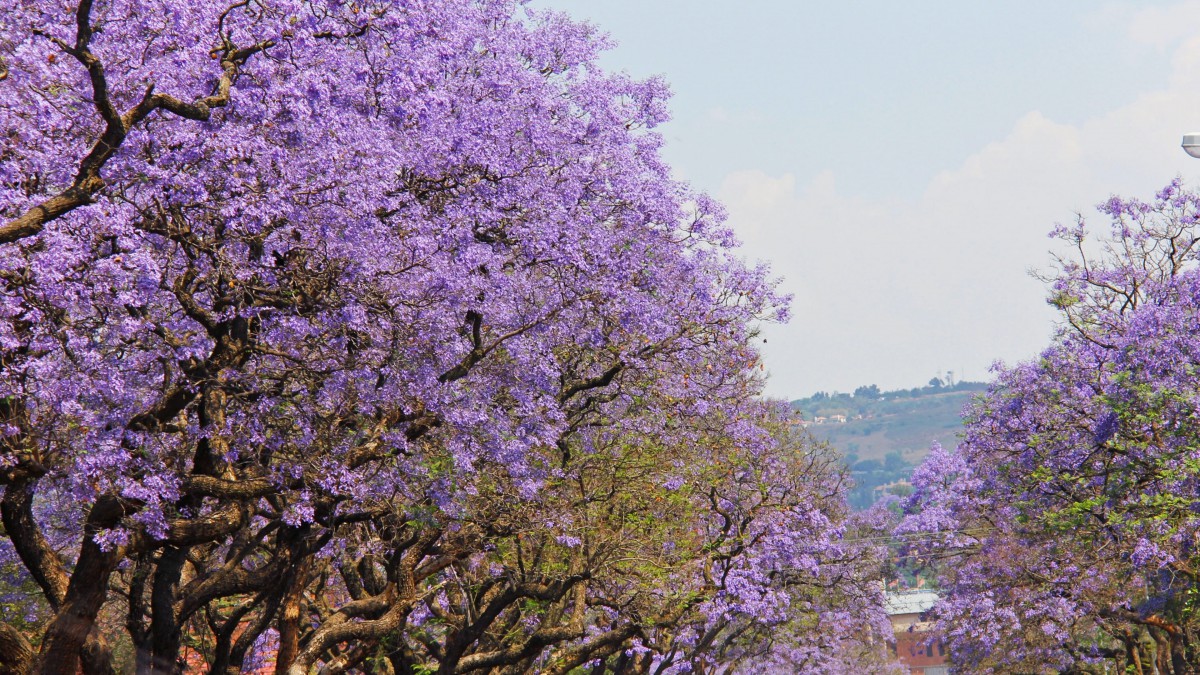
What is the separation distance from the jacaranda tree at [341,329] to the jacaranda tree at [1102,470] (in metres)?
6.94

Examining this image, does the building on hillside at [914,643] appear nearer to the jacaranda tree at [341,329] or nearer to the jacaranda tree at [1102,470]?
the jacaranda tree at [1102,470]

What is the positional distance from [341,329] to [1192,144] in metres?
11.8

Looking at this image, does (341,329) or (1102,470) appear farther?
(1102,470)

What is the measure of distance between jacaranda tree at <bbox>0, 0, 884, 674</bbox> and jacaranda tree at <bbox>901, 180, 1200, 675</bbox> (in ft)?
22.8

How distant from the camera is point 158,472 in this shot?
1462cm

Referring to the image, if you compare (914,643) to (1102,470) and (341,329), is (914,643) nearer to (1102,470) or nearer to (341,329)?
(1102,470)

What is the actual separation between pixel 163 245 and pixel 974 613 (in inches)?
1176

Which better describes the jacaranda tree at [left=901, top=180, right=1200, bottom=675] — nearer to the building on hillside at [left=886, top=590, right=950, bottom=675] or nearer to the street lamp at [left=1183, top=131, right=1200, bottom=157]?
the street lamp at [left=1183, top=131, right=1200, bottom=157]

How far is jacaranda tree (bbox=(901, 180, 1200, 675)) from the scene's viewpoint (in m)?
24.5

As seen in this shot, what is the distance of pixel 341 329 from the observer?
53.1 ft

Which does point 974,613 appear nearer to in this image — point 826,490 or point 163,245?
point 826,490

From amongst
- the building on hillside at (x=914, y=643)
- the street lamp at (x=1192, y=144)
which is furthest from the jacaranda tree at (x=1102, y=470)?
the building on hillside at (x=914, y=643)

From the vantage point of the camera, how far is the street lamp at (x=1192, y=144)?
1906 centimetres

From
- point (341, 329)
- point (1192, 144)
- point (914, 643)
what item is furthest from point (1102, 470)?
point (914, 643)
